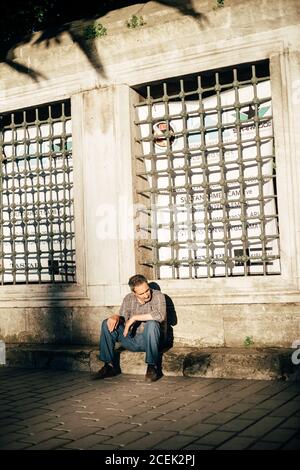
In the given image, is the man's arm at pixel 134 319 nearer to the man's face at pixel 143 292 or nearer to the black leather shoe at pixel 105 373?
the man's face at pixel 143 292

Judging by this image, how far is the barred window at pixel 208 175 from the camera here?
5852 mm

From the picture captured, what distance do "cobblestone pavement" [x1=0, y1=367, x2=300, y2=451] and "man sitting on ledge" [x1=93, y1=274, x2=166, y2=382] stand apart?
0.23 meters

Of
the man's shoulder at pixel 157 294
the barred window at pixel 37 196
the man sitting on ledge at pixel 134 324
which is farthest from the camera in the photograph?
the barred window at pixel 37 196

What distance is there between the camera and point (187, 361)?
543cm

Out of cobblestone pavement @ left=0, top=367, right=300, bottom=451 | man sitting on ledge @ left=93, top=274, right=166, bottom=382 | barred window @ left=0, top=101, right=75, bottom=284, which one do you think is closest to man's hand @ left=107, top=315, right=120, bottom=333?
man sitting on ledge @ left=93, top=274, right=166, bottom=382

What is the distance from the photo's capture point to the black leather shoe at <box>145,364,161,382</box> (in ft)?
17.2

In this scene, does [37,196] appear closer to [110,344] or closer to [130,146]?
[130,146]

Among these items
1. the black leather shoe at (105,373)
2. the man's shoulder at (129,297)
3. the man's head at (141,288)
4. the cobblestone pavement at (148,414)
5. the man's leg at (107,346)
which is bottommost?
the cobblestone pavement at (148,414)

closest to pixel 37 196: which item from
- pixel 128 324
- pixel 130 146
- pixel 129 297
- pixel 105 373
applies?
pixel 130 146

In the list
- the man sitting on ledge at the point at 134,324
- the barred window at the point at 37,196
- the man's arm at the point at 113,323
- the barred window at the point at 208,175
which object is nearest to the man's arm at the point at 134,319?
the man sitting on ledge at the point at 134,324

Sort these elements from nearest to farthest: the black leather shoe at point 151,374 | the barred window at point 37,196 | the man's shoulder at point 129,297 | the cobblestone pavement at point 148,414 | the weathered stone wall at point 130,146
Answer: the cobblestone pavement at point 148,414
the black leather shoe at point 151,374
the weathered stone wall at point 130,146
the man's shoulder at point 129,297
the barred window at point 37,196

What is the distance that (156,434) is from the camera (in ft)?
11.6

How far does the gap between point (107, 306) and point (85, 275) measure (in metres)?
0.52

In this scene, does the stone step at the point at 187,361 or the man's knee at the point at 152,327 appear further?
the man's knee at the point at 152,327
